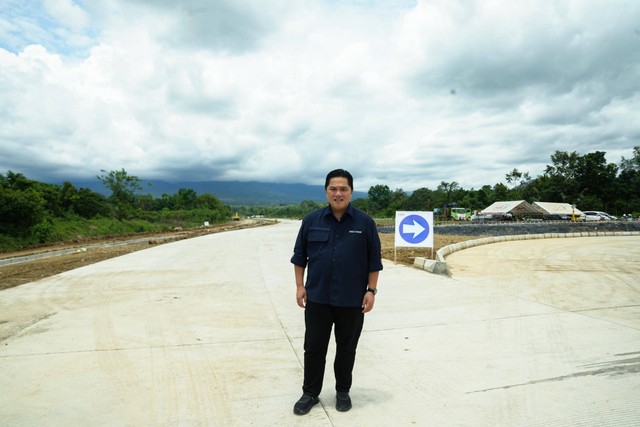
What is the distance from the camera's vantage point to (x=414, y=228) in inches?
458

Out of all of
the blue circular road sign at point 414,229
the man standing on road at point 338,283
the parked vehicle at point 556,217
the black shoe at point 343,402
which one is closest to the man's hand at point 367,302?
the man standing on road at point 338,283

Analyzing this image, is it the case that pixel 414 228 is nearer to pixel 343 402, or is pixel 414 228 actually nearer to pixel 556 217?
pixel 343 402

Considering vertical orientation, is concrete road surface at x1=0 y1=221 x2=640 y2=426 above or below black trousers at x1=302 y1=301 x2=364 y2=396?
below

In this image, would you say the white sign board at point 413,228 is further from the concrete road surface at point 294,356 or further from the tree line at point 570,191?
the tree line at point 570,191

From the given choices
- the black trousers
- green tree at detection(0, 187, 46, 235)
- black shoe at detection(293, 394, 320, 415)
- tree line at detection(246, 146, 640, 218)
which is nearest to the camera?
black shoe at detection(293, 394, 320, 415)

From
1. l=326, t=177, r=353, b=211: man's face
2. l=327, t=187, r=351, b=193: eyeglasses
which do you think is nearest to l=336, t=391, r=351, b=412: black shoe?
l=326, t=177, r=353, b=211: man's face

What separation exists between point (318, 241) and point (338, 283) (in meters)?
0.37

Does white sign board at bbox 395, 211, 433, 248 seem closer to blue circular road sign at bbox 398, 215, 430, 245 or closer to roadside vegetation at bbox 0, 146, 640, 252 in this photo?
blue circular road sign at bbox 398, 215, 430, 245

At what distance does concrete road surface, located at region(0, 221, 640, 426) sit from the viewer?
9.62ft

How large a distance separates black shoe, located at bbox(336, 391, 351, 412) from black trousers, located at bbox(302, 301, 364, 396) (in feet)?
0.12

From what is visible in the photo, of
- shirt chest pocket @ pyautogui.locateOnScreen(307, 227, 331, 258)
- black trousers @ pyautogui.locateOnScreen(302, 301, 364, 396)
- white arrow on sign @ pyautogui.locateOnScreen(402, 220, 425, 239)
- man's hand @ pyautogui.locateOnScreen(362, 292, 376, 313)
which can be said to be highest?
shirt chest pocket @ pyautogui.locateOnScreen(307, 227, 331, 258)

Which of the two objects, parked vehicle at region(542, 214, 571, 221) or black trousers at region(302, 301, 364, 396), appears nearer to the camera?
black trousers at region(302, 301, 364, 396)

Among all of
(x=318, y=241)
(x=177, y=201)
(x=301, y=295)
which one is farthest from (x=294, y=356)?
(x=177, y=201)

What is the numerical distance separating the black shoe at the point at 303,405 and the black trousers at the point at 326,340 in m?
0.04
